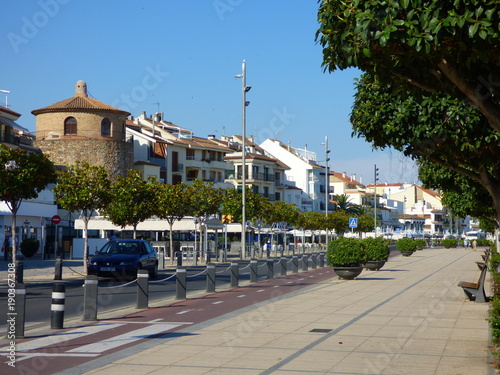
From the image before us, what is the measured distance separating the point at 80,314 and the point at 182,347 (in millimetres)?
5825

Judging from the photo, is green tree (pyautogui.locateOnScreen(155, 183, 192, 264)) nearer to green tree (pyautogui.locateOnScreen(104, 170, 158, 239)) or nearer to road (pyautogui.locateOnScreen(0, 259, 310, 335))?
green tree (pyautogui.locateOnScreen(104, 170, 158, 239))

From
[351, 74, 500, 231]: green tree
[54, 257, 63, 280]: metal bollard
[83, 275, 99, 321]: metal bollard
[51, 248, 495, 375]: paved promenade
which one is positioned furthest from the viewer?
[54, 257, 63, 280]: metal bollard

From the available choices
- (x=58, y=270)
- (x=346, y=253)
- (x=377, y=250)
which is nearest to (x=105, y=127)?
(x=377, y=250)

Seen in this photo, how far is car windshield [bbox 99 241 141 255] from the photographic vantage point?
2713cm

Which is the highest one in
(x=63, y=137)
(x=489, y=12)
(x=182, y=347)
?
(x=63, y=137)

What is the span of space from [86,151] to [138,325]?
198 feet

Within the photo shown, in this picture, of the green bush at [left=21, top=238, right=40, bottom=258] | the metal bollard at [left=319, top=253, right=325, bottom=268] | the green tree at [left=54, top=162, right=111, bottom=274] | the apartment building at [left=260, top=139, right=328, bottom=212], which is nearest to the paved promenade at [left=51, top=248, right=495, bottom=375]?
the green tree at [left=54, top=162, right=111, bottom=274]

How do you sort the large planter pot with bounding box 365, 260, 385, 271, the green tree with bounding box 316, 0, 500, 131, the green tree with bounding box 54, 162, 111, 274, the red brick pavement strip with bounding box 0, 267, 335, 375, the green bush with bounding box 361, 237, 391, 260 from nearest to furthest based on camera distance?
1. the green tree with bounding box 316, 0, 500, 131
2. the red brick pavement strip with bounding box 0, 267, 335, 375
3. the green tree with bounding box 54, 162, 111, 274
4. the green bush with bounding box 361, 237, 391, 260
5. the large planter pot with bounding box 365, 260, 385, 271

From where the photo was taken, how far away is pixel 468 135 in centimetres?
1602

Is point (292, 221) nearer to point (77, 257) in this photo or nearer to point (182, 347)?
point (77, 257)

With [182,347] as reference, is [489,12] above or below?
above

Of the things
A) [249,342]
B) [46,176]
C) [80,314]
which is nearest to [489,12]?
[249,342]

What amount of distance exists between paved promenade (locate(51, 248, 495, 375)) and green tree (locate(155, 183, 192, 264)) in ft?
80.8

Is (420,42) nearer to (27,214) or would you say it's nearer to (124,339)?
(124,339)
